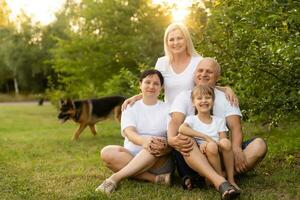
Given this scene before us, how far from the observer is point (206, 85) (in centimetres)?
547

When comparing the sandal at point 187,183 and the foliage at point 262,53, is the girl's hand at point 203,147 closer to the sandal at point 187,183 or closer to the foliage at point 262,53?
the sandal at point 187,183

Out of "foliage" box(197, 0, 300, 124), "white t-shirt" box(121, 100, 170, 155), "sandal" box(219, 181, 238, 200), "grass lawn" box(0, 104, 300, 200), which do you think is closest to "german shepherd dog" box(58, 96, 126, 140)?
"grass lawn" box(0, 104, 300, 200)

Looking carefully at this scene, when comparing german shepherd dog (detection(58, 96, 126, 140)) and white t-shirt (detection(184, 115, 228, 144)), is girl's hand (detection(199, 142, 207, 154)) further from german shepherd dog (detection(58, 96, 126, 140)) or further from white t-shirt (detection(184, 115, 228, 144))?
german shepherd dog (detection(58, 96, 126, 140))

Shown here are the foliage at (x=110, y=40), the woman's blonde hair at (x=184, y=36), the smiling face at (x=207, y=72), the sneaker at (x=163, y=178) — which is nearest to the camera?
the smiling face at (x=207, y=72)

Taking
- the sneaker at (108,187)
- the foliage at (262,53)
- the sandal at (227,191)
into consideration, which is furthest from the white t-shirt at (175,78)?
the sandal at (227,191)

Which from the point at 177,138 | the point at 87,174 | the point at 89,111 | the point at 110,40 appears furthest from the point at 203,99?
the point at 110,40

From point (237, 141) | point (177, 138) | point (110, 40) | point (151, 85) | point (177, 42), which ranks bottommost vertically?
point (237, 141)

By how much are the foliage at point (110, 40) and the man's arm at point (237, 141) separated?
1113 cm

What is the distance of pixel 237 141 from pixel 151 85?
1.10 meters

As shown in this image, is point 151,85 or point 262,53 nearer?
point 151,85

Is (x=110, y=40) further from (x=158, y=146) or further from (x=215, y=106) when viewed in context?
(x=158, y=146)

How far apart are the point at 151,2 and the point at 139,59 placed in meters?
2.06

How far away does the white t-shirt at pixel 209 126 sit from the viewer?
534cm

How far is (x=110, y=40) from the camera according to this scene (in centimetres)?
1783
